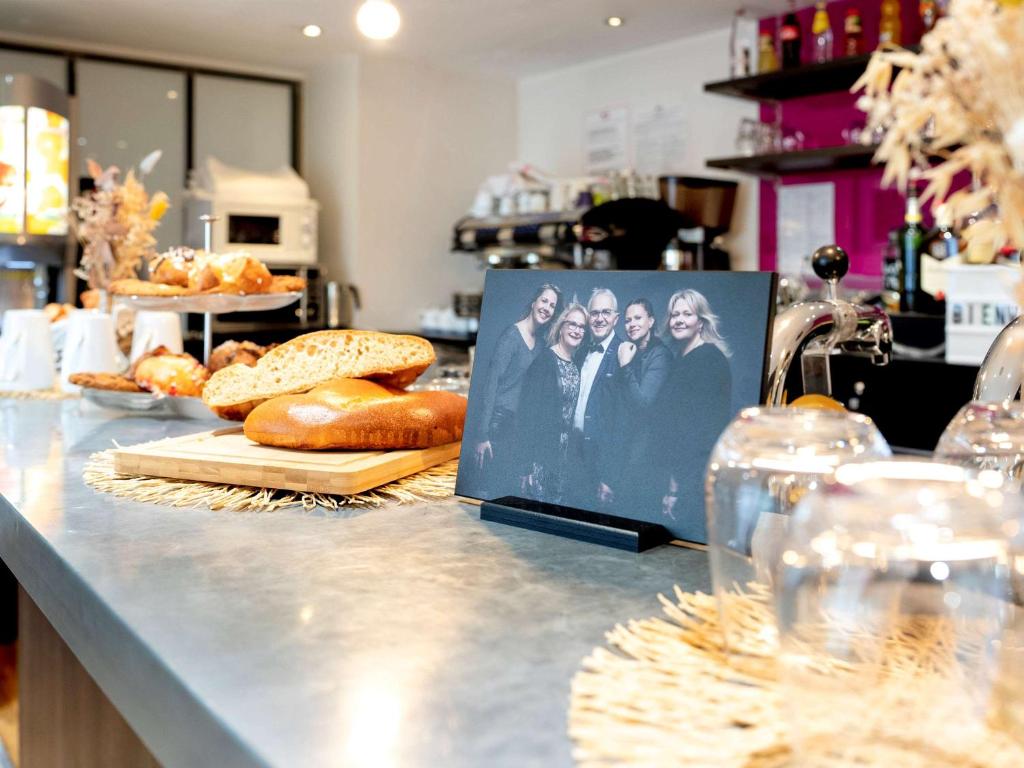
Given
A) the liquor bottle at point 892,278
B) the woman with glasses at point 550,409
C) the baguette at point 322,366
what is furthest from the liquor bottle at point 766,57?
the woman with glasses at point 550,409

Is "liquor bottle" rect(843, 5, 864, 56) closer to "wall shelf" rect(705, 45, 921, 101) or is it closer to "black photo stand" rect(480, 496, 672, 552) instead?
"wall shelf" rect(705, 45, 921, 101)

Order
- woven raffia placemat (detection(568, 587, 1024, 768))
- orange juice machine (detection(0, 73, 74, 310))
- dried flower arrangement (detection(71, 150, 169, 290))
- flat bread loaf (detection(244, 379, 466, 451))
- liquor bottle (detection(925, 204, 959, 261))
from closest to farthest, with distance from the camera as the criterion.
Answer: woven raffia placemat (detection(568, 587, 1024, 768)), flat bread loaf (detection(244, 379, 466, 451)), dried flower arrangement (detection(71, 150, 169, 290)), liquor bottle (detection(925, 204, 959, 261)), orange juice machine (detection(0, 73, 74, 310))

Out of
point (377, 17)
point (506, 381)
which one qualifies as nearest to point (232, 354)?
point (506, 381)

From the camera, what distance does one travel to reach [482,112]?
19.3 feet

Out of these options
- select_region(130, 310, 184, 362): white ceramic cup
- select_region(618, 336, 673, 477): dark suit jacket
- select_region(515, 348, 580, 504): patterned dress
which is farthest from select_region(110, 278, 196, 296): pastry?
select_region(618, 336, 673, 477): dark suit jacket

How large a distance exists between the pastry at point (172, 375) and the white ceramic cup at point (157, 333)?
328mm

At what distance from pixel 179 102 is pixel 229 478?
4851 millimetres

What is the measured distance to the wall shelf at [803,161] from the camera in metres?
3.88

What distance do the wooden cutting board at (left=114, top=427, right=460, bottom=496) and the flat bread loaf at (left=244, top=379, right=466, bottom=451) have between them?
13 mm

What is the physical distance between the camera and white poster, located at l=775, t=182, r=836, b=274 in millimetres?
4488

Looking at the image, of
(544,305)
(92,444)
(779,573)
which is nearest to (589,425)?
(544,305)

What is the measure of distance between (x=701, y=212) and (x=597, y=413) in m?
3.82

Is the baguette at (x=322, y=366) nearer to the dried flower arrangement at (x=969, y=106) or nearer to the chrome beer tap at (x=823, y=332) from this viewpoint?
the chrome beer tap at (x=823, y=332)

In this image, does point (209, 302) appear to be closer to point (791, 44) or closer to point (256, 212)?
point (791, 44)
